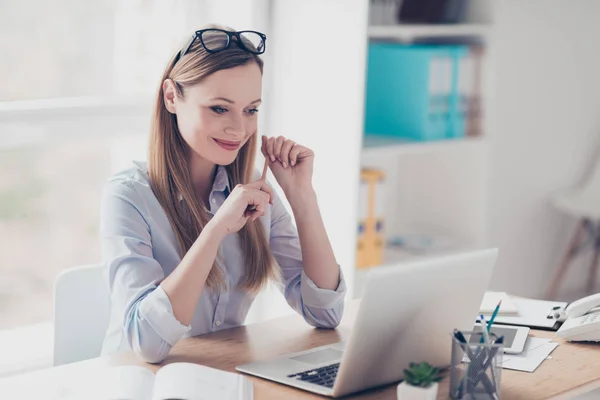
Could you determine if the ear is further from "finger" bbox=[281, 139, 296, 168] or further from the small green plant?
the small green plant

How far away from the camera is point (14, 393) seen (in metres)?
1.53

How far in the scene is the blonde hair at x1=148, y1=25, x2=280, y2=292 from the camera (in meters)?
1.98

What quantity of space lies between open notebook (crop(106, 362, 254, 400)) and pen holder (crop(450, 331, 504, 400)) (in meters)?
0.34

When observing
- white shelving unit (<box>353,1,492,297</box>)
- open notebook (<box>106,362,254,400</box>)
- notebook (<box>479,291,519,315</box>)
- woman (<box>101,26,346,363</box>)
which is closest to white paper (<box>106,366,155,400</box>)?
open notebook (<box>106,362,254,400</box>)

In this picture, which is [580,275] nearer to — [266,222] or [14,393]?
[266,222]

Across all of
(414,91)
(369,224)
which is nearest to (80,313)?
(369,224)

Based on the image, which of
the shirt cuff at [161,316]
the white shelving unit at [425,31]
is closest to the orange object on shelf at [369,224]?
the white shelving unit at [425,31]

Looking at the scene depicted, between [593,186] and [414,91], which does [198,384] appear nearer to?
[414,91]

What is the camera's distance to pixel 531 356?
1787 millimetres

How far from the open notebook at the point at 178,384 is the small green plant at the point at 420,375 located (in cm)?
26

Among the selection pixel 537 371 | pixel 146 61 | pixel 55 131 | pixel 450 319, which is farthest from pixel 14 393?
pixel 146 61

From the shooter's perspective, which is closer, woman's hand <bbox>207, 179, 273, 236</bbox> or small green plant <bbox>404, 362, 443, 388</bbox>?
small green plant <bbox>404, 362, 443, 388</bbox>

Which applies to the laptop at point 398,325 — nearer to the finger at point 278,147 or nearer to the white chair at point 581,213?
the finger at point 278,147

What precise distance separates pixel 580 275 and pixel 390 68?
1811mm
